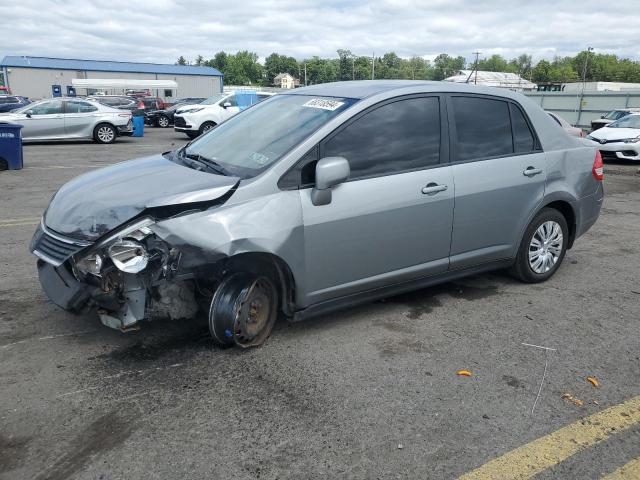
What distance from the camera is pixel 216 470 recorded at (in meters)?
2.57

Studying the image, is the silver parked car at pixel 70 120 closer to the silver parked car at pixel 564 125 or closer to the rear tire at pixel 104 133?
the rear tire at pixel 104 133

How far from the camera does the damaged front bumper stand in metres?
3.24

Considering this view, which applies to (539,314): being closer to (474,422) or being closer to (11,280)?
(474,422)

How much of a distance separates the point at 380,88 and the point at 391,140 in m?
0.45

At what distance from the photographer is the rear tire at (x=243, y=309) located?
352cm

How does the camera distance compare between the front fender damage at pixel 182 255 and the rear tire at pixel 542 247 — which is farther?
the rear tire at pixel 542 247

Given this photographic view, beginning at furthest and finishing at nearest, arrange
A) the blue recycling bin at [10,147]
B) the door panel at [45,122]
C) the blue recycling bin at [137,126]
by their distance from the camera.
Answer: the blue recycling bin at [137,126] < the door panel at [45,122] < the blue recycling bin at [10,147]

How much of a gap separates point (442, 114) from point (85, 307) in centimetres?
294

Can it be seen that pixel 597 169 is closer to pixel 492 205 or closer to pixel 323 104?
pixel 492 205

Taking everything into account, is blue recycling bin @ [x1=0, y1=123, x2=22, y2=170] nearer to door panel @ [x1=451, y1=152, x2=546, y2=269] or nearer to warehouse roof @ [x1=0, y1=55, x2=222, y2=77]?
door panel @ [x1=451, y1=152, x2=546, y2=269]

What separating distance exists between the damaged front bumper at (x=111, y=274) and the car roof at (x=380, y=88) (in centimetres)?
186

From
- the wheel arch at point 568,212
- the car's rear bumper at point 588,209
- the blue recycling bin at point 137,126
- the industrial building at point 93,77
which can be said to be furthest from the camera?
the industrial building at point 93,77

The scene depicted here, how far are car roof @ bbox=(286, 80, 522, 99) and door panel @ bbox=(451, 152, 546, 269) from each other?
0.63 metres

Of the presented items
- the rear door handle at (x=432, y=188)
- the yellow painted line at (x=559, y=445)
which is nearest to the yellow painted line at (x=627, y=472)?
the yellow painted line at (x=559, y=445)
